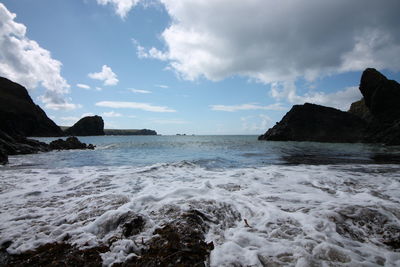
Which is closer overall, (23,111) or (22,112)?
(22,112)

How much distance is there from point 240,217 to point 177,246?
1.99 metres

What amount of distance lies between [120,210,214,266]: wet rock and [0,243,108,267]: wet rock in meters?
0.61

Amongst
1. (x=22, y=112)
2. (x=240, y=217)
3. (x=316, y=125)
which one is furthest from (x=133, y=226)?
(x=22, y=112)

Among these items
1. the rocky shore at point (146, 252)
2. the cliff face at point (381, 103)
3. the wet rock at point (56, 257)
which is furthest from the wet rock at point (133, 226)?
the cliff face at point (381, 103)

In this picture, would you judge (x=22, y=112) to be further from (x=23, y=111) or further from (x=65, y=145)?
(x=65, y=145)

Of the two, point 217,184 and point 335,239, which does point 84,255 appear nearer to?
point 335,239

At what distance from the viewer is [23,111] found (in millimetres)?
104312

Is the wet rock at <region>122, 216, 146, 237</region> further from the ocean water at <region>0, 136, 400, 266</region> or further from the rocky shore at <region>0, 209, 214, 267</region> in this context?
the ocean water at <region>0, 136, 400, 266</region>

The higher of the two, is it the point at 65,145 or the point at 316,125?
the point at 316,125

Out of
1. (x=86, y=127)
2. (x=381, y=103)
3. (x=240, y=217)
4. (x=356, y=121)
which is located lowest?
(x=240, y=217)

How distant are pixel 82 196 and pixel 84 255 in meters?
3.91

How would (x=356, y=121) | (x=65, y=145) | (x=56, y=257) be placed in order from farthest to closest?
(x=356, y=121), (x=65, y=145), (x=56, y=257)

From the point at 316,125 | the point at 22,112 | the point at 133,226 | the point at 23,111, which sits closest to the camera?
the point at 133,226

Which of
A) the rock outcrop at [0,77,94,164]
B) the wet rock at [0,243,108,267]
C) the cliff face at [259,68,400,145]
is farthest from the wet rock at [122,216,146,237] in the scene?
the rock outcrop at [0,77,94,164]
